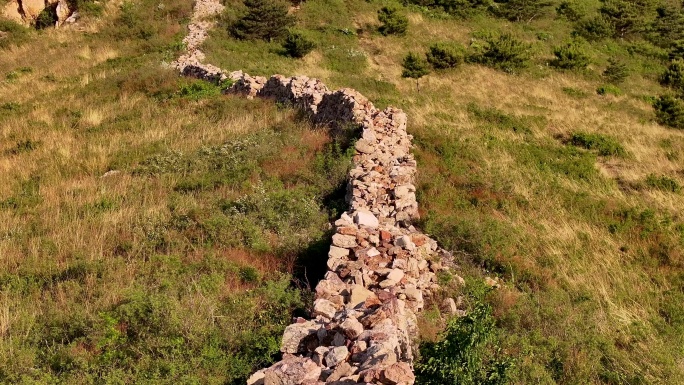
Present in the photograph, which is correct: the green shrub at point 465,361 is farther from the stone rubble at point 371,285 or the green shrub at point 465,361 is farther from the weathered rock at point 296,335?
the weathered rock at point 296,335

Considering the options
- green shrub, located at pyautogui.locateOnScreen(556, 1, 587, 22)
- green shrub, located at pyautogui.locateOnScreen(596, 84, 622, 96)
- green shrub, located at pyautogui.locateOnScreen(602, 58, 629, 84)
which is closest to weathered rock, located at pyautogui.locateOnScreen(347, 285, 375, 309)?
green shrub, located at pyautogui.locateOnScreen(596, 84, 622, 96)

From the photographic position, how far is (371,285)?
5.03 metres

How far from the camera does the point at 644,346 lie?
16.8 feet

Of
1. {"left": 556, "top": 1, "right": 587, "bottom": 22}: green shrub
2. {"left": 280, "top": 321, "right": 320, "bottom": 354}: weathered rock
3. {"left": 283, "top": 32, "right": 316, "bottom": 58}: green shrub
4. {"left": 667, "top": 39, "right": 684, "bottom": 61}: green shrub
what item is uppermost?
{"left": 280, "top": 321, "right": 320, "bottom": 354}: weathered rock

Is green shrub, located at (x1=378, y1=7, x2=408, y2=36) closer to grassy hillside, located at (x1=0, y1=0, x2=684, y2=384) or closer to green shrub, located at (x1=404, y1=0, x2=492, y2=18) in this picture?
green shrub, located at (x1=404, y1=0, x2=492, y2=18)

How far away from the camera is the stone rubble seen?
3482 mm

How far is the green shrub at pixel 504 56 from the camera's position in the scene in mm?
23281

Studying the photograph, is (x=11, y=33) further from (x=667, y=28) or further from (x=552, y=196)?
(x=667, y=28)

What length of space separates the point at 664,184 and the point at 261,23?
19.1 metres

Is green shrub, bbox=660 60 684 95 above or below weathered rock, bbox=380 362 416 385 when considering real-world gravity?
below

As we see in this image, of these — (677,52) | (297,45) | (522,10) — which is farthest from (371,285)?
(522,10)

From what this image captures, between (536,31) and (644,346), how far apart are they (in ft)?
96.1

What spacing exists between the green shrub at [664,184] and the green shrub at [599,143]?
211cm

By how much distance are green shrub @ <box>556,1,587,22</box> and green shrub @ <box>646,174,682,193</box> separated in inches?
1051
